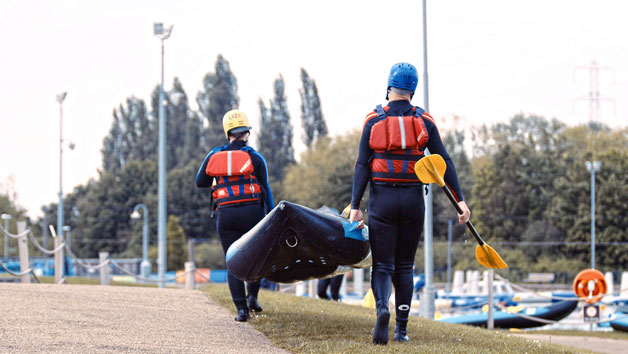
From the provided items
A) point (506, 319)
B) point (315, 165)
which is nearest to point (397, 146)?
point (506, 319)

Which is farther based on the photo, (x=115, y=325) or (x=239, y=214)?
(x=239, y=214)

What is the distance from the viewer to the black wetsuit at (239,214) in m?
8.28

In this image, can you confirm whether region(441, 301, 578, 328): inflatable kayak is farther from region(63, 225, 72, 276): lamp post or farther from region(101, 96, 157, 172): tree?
region(101, 96, 157, 172): tree

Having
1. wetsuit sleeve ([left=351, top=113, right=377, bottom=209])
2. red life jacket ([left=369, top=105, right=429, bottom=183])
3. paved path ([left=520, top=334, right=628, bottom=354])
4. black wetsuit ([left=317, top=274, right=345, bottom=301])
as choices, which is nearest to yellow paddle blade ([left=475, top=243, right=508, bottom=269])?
red life jacket ([left=369, top=105, right=429, bottom=183])

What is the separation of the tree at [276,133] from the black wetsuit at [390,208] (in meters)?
74.4

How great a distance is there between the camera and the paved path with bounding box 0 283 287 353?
650 cm

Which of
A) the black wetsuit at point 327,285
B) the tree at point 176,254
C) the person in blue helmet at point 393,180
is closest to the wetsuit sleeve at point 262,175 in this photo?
the person in blue helmet at point 393,180

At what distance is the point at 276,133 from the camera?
270 ft

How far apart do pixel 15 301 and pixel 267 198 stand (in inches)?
114

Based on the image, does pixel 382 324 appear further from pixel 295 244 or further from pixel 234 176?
pixel 234 176

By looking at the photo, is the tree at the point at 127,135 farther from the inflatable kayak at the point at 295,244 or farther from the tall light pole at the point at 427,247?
the inflatable kayak at the point at 295,244

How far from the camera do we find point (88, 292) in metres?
10.5

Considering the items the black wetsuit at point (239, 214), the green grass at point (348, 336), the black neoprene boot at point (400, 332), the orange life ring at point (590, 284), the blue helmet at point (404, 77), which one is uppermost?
the blue helmet at point (404, 77)

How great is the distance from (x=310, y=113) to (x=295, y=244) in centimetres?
7395
